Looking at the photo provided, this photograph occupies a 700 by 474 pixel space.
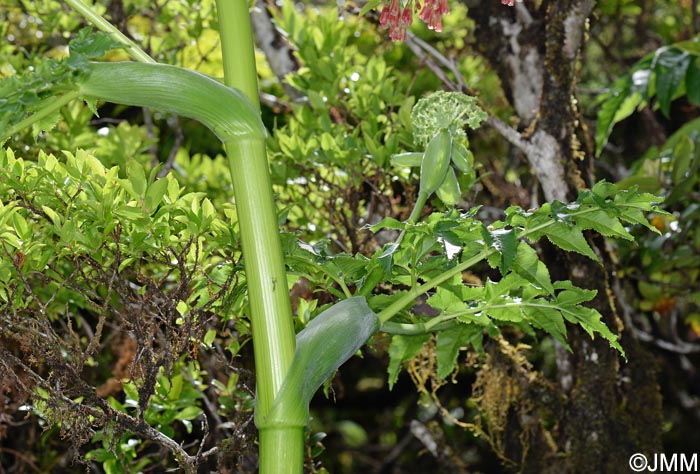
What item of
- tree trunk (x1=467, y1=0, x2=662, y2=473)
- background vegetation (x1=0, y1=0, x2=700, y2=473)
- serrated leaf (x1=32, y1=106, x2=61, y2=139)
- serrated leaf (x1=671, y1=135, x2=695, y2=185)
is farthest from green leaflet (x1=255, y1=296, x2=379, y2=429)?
serrated leaf (x1=671, y1=135, x2=695, y2=185)

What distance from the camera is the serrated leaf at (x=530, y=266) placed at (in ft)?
3.18

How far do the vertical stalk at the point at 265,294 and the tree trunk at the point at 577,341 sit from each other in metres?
0.92

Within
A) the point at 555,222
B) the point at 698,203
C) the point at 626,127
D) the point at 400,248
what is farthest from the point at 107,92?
the point at 626,127

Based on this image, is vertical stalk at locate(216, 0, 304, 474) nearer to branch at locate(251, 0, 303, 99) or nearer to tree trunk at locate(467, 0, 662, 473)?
tree trunk at locate(467, 0, 662, 473)

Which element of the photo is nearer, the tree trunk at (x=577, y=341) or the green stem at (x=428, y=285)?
the green stem at (x=428, y=285)

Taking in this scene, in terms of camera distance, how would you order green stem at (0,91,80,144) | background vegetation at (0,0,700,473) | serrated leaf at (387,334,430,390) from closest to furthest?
1. green stem at (0,91,80,144)
2. background vegetation at (0,0,700,473)
3. serrated leaf at (387,334,430,390)

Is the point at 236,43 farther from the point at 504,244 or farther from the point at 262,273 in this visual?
the point at 504,244

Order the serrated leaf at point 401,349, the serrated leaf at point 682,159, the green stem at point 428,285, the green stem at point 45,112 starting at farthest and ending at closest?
1. the serrated leaf at point 682,159
2. the serrated leaf at point 401,349
3. the green stem at point 428,285
4. the green stem at point 45,112

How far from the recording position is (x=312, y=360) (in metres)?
0.85

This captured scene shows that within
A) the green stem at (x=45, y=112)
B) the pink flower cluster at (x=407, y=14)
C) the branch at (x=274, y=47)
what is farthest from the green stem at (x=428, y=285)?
the branch at (x=274, y=47)

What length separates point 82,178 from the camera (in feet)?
3.40

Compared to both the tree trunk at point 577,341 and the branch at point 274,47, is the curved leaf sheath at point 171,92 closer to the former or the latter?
the tree trunk at point 577,341

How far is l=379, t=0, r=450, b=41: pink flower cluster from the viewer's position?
958mm

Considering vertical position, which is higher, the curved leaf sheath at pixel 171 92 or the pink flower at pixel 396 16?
the pink flower at pixel 396 16
